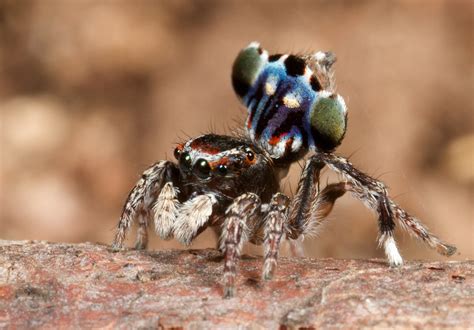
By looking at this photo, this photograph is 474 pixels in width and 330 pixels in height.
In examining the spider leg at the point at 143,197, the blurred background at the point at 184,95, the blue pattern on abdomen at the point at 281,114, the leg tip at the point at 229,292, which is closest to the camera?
the leg tip at the point at 229,292

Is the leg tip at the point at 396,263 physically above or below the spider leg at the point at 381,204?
below

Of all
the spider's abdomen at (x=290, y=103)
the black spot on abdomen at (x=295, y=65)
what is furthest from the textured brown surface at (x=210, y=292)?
the black spot on abdomen at (x=295, y=65)

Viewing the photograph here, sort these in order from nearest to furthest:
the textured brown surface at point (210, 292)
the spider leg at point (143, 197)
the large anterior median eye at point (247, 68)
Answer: the textured brown surface at point (210, 292) → the spider leg at point (143, 197) → the large anterior median eye at point (247, 68)

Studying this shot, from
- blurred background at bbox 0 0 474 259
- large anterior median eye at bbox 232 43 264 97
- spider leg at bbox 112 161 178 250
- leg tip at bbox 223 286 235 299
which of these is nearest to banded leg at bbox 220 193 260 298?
leg tip at bbox 223 286 235 299

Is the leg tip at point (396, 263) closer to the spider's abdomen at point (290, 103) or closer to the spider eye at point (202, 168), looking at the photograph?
the spider's abdomen at point (290, 103)

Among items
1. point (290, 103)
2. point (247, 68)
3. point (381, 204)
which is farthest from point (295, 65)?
point (381, 204)

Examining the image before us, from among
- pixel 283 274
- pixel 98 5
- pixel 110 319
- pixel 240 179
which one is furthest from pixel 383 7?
pixel 110 319

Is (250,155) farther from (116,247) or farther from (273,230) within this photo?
(116,247)
